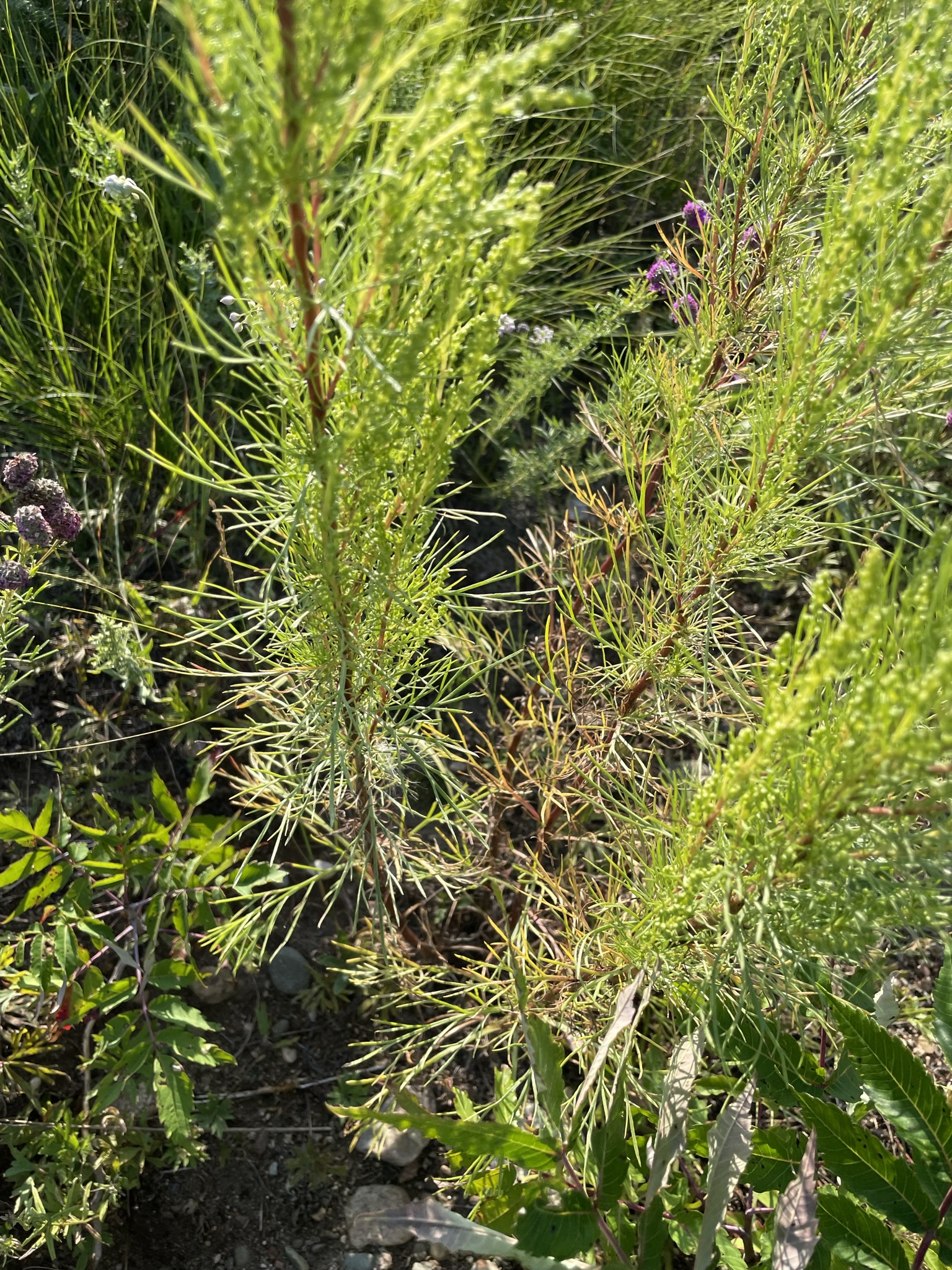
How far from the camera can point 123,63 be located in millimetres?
2268

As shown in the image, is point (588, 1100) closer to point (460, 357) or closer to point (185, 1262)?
point (185, 1262)

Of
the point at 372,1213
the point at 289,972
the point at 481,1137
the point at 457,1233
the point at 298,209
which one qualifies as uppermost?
the point at 298,209

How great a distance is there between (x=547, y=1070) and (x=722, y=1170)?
0.89ft

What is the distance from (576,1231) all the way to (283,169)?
135cm

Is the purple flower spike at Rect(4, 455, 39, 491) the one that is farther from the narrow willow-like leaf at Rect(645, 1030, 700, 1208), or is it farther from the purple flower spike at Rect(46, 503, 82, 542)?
the narrow willow-like leaf at Rect(645, 1030, 700, 1208)

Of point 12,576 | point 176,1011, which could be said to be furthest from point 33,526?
point 176,1011

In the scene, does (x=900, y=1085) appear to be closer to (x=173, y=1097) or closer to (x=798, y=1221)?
(x=798, y=1221)

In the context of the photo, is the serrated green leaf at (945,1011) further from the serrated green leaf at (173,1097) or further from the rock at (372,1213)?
the serrated green leaf at (173,1097)

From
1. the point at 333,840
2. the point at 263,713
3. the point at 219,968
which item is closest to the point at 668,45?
the point at 263,713

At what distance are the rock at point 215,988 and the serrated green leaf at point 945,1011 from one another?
1274 millimetres

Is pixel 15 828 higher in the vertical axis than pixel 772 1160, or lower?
higher

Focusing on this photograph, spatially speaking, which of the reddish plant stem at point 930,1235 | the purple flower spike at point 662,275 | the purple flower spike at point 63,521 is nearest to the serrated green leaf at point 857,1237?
the reddish plant stem at point 930,1235

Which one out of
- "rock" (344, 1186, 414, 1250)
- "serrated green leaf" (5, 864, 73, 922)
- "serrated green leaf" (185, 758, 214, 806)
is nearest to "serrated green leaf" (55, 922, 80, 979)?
"serrated green leaf" (5, 864, 73, 922)

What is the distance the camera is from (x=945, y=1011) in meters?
1.37
